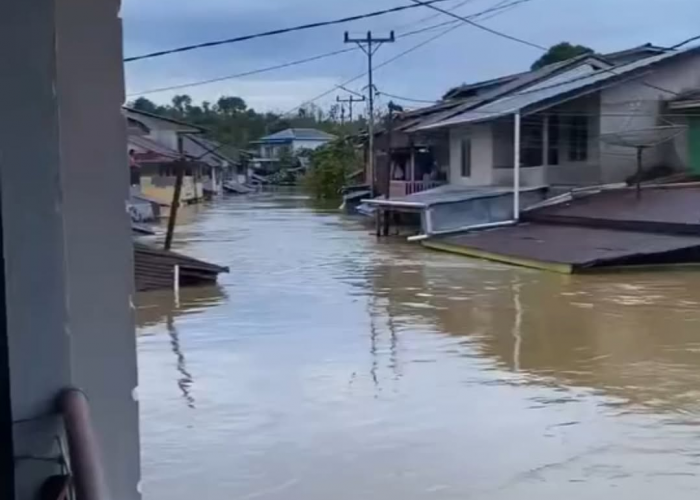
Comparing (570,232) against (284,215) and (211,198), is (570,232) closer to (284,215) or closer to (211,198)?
(284,215)

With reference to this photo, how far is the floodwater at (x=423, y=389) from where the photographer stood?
4773 millimetres

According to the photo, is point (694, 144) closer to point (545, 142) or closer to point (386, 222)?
point (545, 142)

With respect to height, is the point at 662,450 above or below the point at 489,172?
below

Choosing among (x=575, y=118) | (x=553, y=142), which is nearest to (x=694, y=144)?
(x=575, y=118)

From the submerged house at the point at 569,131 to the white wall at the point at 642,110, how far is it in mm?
20

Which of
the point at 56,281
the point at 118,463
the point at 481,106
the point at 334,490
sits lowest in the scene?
the point at 334,490

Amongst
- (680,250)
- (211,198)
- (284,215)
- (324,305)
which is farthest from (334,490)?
(211,198)

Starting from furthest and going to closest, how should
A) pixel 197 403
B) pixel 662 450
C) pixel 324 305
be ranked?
pixel 324 305 → pixel 197 403 → pixel 662 450

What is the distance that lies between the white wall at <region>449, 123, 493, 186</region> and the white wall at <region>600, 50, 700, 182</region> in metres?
2.79

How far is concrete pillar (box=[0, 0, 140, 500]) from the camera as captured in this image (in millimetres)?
833

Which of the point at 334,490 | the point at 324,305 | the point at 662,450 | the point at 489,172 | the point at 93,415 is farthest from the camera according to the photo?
the point at 489,172

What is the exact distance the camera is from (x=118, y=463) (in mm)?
1060

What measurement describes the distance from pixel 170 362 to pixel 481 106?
1542 centimetres

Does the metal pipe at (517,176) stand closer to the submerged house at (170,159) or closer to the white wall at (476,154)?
the white wall at (476,154)
